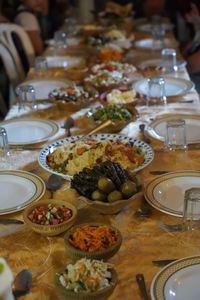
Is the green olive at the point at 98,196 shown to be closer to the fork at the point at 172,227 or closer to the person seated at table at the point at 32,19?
the fork at the point at 172,227

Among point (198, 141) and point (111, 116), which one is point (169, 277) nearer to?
point (198, 141)

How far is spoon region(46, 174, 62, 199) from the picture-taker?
1.40 metres

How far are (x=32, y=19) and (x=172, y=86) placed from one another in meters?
2.39

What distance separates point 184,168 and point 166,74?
123cm

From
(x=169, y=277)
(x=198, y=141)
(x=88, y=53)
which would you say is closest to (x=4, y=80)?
(x=88, y=53)

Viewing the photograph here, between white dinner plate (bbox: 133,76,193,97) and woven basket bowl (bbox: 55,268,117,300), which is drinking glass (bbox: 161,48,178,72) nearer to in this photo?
white dinner plate (bbox: 133,76,193,97)

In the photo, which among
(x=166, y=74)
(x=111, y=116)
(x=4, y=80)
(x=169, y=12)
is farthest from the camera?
(x=169, y=12)

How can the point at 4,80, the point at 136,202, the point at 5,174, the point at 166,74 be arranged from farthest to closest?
1. the point at 4,80
2. the point at 166,74
3. the point at 5,174
4. the point at 136,202

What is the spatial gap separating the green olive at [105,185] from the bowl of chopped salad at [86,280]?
11.3 inches

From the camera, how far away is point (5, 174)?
4.73 ft

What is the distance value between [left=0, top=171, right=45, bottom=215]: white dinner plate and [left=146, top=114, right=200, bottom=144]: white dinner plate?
22.5 inches

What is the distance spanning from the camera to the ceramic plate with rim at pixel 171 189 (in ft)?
4.09

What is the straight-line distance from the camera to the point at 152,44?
338cm

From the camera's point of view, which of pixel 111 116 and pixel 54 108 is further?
pixel 54 108
